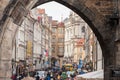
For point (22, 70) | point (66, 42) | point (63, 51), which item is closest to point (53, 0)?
point (22, 70)

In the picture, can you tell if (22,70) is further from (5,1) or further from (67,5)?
(5,1)

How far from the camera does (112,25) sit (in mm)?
14633

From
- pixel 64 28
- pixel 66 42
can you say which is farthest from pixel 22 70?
pixel 64 28

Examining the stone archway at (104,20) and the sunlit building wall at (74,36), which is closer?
the stone archway at (104,20)

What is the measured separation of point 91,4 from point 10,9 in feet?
17.5

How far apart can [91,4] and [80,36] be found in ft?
255

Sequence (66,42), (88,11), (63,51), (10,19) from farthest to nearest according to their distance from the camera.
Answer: (63,51) → (66,42) → (88,11) → (10,19)

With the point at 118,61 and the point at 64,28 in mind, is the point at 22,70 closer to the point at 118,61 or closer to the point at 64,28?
the point at 118,61

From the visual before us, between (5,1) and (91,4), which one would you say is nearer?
(5,1)

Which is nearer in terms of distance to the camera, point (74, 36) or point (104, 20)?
point (104, 20)

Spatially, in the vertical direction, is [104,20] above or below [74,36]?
below

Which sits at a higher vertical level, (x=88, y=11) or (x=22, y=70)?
(x=88, y=11)

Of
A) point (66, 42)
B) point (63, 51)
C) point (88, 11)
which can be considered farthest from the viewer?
point (63, 51)

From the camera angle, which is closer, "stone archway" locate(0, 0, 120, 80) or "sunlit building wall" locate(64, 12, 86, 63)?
"stone archway" locate(0, 0, 120, 80)
